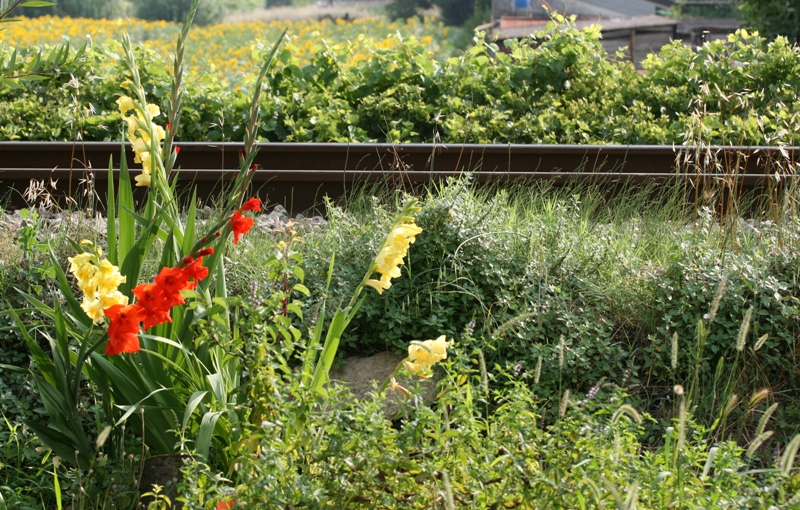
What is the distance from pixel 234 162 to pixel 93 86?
1821 mm

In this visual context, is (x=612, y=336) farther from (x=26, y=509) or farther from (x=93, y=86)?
(x=93, y=86)

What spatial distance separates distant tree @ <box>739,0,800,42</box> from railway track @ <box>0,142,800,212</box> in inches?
281

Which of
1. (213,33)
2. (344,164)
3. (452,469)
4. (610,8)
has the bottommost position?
(213,33)

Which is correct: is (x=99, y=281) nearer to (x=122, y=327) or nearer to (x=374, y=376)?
(x=122, y=327)

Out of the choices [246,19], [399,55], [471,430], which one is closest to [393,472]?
[471,430]

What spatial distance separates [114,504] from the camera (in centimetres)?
286

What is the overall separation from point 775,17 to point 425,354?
11206 millimetres

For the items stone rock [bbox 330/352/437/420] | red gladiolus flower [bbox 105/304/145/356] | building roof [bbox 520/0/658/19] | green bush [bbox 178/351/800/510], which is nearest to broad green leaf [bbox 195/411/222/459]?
green bush [bbox 178/351/800/510]

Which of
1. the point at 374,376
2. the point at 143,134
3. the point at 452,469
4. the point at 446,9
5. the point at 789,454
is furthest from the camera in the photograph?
the point at 446,9

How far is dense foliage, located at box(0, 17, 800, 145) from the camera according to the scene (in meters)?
6.18

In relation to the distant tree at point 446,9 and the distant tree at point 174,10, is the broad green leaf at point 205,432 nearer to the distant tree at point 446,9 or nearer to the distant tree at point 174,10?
the distant tree at point 174,10

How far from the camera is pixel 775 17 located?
11867 millimetres

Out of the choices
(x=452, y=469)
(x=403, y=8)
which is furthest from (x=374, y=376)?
(x=403, y=8)

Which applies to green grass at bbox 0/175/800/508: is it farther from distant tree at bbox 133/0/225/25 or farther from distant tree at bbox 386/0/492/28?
distant tree at bbox 386/0/492/28
